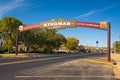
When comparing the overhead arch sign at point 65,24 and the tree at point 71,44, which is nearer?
the overhead arch sign at point 65,24

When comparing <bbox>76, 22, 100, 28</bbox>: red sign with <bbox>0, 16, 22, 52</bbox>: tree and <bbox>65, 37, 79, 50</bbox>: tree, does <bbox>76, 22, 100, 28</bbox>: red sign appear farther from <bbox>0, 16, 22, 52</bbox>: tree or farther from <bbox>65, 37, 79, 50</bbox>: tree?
<bbox>65, 37, 79, 50</bbox>: tree

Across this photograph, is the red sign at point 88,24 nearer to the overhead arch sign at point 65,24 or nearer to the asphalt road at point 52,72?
the overhead arch sign at point 65,24

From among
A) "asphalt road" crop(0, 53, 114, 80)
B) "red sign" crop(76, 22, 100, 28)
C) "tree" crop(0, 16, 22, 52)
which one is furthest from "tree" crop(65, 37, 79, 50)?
"asphalt road" crop(0, 53, 114, 80)

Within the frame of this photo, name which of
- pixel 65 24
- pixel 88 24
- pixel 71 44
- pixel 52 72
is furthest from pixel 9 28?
pixel 71 44

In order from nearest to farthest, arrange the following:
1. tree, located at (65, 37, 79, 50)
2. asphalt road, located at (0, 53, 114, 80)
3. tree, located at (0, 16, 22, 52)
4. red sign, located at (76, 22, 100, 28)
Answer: asphalt road, located at (0, 53, 114, 80)
red sign, located at (76, 22, 100, 28)
tree, located at (0, 16, 22, 52)
tree, located at (65, 37, 79, 50)

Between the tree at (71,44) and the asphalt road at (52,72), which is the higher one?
the tree at (71,44)

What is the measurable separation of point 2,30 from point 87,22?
4179 centimetres

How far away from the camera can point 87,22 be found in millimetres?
42844

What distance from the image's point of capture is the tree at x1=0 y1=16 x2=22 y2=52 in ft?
257

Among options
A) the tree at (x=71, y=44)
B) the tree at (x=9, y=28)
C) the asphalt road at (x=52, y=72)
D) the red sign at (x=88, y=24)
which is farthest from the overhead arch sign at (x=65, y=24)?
the tree at (x=71, y=44)

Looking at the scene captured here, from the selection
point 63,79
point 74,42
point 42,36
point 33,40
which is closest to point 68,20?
point 63,79

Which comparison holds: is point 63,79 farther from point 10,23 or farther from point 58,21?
point 10,23

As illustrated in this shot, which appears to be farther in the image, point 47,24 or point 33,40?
point 33,40

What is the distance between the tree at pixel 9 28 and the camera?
7825 cm
